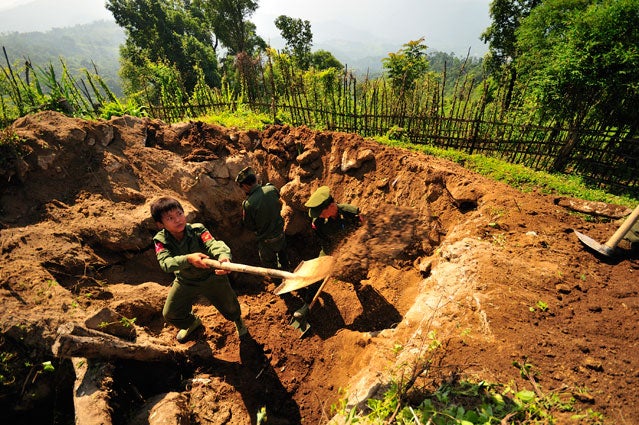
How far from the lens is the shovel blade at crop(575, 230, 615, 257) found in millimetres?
3344

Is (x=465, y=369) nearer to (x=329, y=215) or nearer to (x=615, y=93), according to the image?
(x=329, y=215)

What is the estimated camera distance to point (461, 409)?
6.86 ft

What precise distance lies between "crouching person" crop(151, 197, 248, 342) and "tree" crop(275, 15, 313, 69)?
106ft

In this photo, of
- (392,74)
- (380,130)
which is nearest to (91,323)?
(380,130)

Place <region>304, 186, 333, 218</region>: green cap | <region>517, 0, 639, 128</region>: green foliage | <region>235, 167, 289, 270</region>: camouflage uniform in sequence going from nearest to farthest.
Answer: <region>304, 186, 333, 218</region>: green cap < <region>235, 167, 289, 270</region>: camouflage uniform < <region>517, 0, 639, 128</region>: green foliage

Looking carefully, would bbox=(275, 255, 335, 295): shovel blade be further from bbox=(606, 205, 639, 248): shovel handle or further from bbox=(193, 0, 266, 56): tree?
bbox=(193, 0, 266, 56): tree

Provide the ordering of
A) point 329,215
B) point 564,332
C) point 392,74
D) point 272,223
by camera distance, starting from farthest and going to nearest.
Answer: point 392,74
point 272,223
point 329,215
point 564,332

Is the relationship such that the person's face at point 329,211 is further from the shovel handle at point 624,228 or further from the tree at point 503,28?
the tree at point 503,28

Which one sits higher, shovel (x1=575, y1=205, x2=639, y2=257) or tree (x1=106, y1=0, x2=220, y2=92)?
tree (x1=106, y1=0, x2=220, y2=92)

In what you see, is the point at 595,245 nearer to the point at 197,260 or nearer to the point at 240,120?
the point at 197,260

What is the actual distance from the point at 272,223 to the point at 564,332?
154 inches

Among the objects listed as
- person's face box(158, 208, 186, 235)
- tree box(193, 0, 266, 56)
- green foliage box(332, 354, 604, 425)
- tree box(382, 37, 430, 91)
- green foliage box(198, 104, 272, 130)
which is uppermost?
tree box(193, 0, 266, 56)

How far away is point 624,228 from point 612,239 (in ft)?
0.60

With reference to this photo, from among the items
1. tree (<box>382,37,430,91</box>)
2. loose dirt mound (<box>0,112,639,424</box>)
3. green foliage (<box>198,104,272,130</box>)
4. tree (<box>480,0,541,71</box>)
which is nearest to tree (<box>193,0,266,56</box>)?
tree (<box>382,37,430,91</box>)
